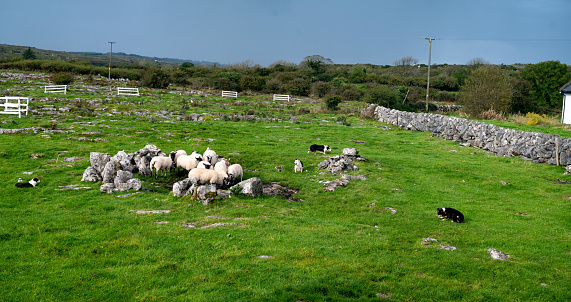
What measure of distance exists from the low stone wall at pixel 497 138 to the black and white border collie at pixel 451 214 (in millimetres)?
12820

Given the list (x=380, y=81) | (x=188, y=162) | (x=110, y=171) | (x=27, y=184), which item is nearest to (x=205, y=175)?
(x=188, y=162)

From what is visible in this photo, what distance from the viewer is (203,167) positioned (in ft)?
55.0

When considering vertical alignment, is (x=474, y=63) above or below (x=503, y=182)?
above

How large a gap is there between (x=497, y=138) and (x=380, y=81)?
6772 cm

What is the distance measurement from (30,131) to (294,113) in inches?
1145

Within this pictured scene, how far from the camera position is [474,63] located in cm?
11462

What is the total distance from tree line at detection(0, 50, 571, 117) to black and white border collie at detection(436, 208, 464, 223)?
3515cm

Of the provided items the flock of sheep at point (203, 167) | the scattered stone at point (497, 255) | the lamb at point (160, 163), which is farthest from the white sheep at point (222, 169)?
the scattered stone at point (497, 255)

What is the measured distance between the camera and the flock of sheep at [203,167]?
16.1 meters

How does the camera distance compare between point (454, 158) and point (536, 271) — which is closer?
point (536, 271)

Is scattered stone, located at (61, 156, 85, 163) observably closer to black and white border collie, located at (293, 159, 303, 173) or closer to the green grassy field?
the green grassy field

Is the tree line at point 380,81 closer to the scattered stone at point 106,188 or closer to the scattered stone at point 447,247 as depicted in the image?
the scattered stone at point 447,247

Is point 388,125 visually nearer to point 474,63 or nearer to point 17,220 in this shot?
point 17,220

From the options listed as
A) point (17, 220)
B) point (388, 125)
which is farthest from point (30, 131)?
point (388, 125)
